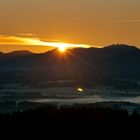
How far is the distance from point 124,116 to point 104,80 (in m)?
136

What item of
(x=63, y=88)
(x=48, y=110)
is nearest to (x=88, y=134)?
(x=48, y=110)

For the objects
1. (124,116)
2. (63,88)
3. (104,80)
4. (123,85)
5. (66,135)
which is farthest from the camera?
(104,80)

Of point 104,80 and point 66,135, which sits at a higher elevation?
point 104,80

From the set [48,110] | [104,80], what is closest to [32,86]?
[104,80]

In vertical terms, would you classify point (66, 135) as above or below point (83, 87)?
below

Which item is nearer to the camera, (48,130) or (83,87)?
(48,130)

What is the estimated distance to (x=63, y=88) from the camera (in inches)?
6560

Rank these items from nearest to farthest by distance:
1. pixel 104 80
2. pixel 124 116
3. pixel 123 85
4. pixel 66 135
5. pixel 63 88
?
pixel 66 135, pixel 124 116, pixel 63 88, pixel 123 85, pixel 104 80

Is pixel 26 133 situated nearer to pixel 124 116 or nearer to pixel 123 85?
pixel 124 116

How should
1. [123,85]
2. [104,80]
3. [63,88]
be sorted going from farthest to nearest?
1. [104,80]
2. [123,85]
3. [63,88]

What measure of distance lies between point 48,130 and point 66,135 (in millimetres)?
1238

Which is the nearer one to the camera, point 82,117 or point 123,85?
point 82,117

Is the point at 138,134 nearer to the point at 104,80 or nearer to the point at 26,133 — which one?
the point at 26,133

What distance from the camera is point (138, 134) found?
5316 centimetres
